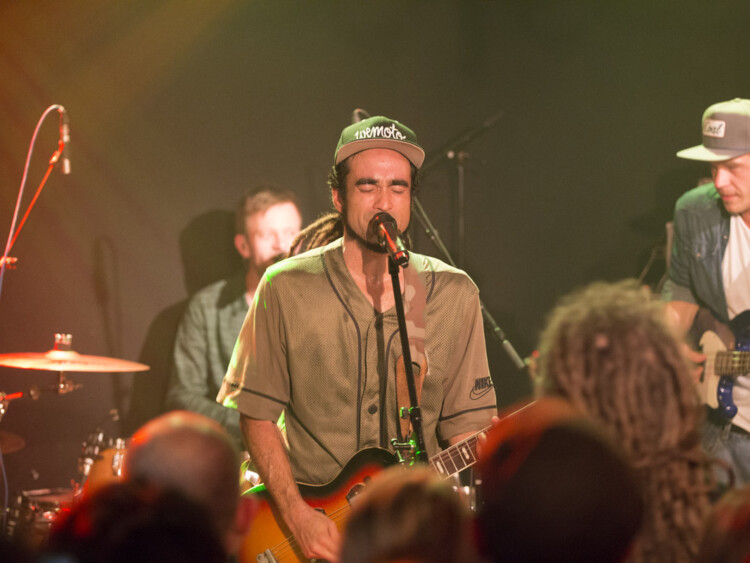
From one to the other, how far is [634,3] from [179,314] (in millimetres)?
4191

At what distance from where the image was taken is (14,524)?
482cm

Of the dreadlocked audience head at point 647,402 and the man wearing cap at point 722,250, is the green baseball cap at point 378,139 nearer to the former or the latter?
the dreadlocked audience head at point 647,402

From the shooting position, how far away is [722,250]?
5.02 metres

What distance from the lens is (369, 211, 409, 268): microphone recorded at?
305cm

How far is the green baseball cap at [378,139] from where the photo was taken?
3533 mm

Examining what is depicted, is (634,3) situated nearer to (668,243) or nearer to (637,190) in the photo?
(637,190)

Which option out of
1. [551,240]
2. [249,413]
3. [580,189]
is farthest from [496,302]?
[249,413]

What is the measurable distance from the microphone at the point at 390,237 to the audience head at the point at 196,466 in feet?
4.49

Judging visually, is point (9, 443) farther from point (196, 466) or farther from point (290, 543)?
point (196, 466)

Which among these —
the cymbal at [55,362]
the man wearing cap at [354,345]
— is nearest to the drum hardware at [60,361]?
the cymbal at [55,362]

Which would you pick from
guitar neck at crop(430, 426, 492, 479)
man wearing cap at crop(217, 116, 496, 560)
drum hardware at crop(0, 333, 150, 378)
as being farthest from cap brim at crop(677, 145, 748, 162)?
drum hardware at crop(0, 333, 150, 378)

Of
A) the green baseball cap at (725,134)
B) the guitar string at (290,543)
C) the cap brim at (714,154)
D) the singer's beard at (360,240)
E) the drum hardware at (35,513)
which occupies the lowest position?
the drum hardware at (35,513)

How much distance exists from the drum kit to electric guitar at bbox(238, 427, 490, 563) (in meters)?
1.75

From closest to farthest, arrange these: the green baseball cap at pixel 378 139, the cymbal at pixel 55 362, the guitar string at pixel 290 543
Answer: the guitar string at pixel 290 543 → the green baseball cap at pixel 378 139 → the cymbal at pixel 55 362
